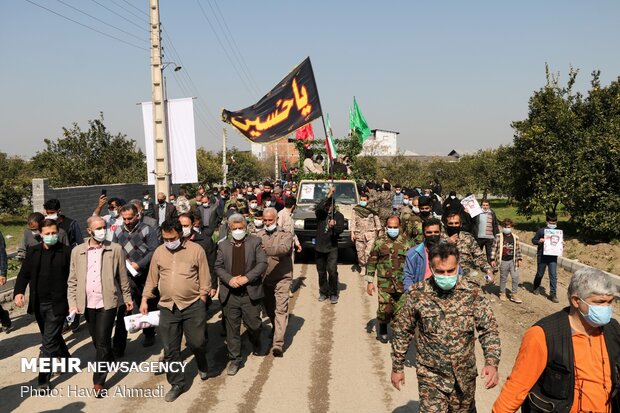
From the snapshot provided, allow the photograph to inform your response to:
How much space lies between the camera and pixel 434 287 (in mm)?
3309

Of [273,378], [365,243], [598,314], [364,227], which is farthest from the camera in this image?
[365,243]

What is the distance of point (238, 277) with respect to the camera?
17.9 feet

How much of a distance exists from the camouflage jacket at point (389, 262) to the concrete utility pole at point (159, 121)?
29.5 feet

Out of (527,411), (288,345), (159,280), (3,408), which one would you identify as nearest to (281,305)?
(288,345)

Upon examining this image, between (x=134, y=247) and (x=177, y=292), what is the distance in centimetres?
156

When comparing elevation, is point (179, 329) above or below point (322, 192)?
below

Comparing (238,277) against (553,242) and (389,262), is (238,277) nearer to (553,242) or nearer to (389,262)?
(389,262)

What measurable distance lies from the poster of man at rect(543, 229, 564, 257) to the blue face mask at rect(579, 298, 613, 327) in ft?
22.2

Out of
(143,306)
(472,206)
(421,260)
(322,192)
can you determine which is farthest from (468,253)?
(322,192)

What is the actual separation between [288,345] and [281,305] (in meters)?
0.69

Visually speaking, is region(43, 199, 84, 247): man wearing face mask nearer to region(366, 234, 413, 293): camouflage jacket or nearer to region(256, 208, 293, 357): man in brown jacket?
region(256, 208, 293, 357): man in brown jacket

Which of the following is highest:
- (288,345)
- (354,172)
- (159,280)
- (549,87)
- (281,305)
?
(549,87)

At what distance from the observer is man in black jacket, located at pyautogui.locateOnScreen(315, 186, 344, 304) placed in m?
8.18

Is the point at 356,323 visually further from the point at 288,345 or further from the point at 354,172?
the point at 354,172
